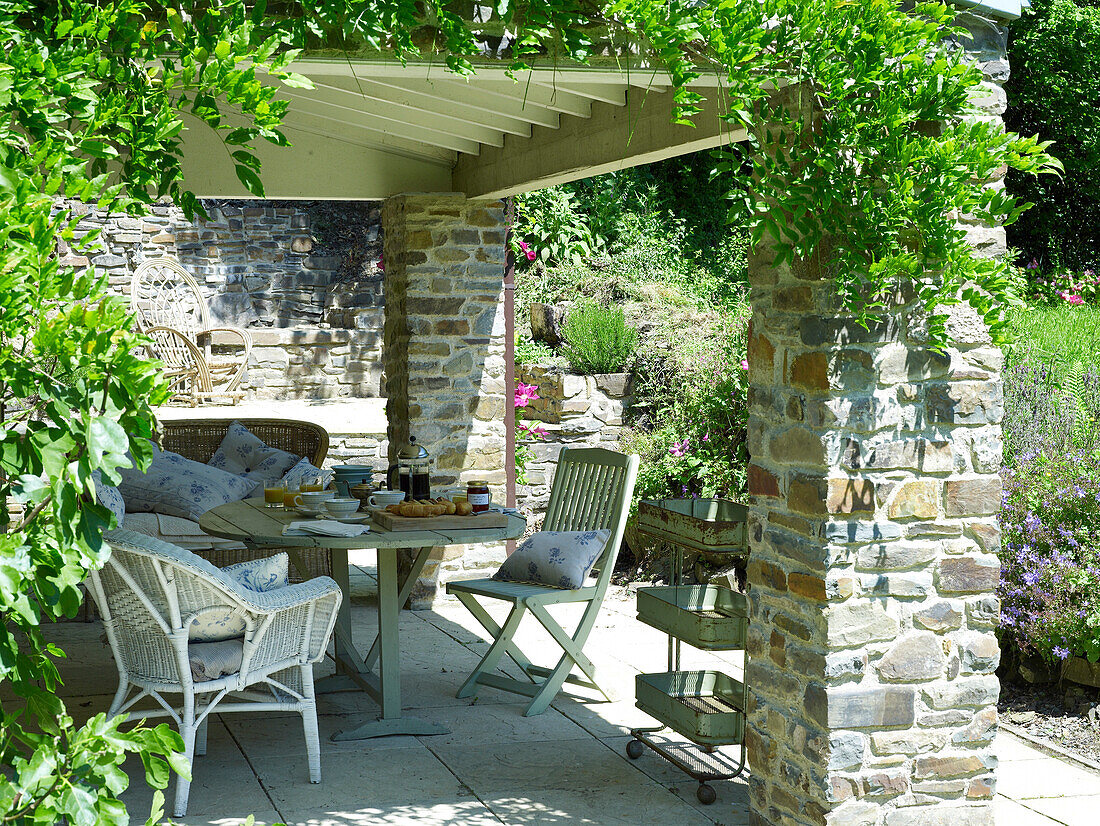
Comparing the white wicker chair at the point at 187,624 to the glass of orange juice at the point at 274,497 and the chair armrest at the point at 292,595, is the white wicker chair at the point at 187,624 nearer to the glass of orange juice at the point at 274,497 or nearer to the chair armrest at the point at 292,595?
the chair armrest at the point at 292,595

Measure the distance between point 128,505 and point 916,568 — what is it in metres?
4.41

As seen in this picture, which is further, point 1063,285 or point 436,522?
point 1063,285

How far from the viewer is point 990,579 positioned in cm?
305

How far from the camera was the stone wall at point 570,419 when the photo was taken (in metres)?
7.12

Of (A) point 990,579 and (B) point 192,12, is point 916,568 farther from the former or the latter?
(B) point 192,12

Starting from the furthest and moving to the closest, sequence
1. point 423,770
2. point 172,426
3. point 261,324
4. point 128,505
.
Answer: point 261,324, point 172,426, point 128,505, point 423,770

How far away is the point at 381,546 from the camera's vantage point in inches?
151

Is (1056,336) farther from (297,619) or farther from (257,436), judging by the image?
(257,436)

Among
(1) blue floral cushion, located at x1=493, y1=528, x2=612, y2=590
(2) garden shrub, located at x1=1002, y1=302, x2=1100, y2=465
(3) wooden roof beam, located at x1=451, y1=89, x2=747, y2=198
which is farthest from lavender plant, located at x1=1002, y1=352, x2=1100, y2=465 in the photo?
(3) wooden roof beam, located at x1=451, y1=89, x2=747, y2=198

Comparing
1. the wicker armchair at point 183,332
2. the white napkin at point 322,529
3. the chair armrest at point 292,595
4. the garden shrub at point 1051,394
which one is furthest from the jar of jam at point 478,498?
the wicker armchair at point 183,332

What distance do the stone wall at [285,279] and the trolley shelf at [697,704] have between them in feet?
31.9

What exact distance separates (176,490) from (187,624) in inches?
110

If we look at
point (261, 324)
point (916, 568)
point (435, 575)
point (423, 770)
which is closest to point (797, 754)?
point (916, 568)

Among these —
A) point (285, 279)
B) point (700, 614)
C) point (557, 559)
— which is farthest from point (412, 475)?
point (285, 279)
